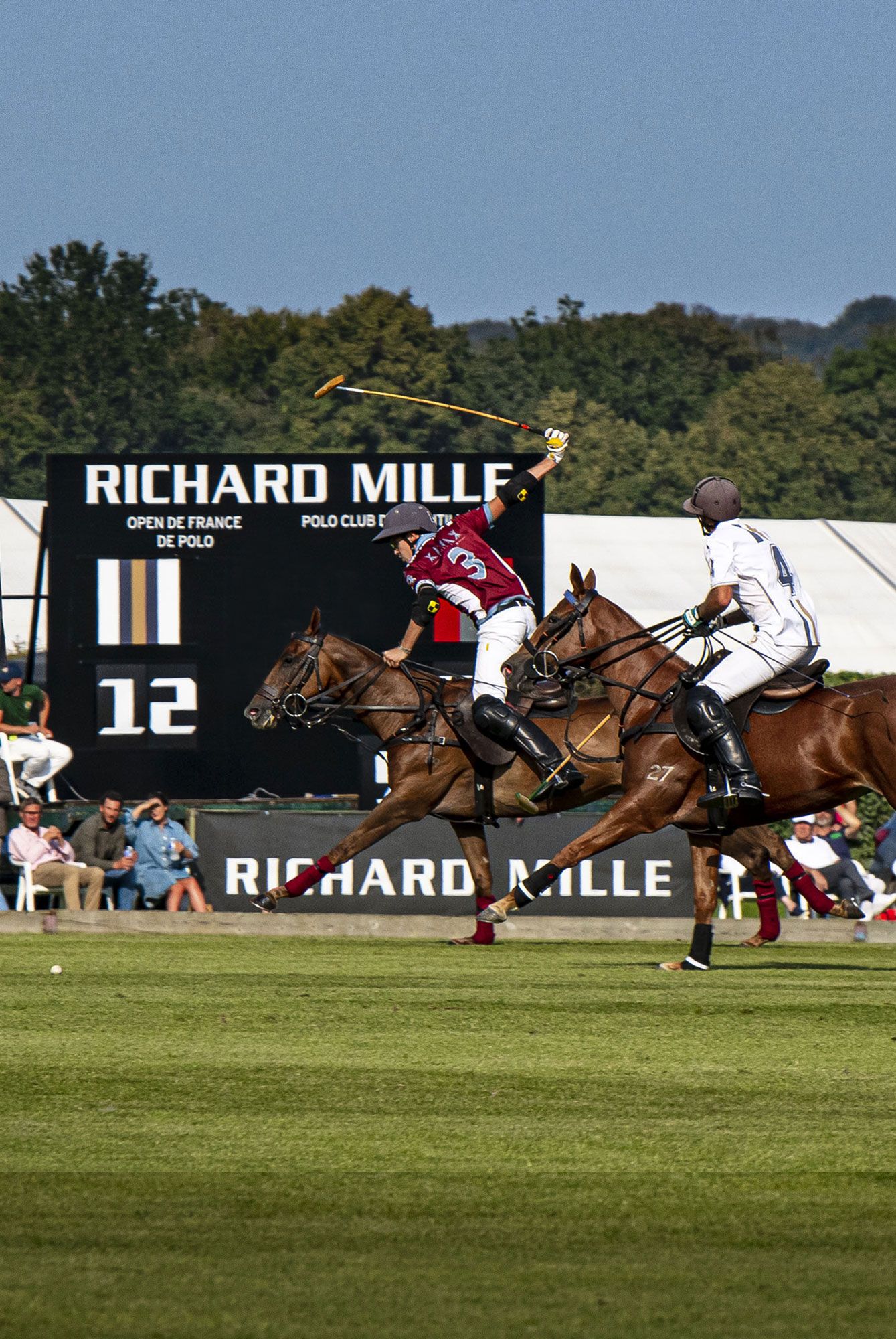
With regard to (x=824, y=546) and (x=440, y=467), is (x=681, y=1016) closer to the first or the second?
(x=440, y=467)

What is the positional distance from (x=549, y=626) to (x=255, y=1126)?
6.21 meters

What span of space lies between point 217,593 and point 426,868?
124 inches

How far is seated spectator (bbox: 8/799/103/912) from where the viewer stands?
53.3 feet

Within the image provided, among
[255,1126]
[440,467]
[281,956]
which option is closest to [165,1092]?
[255,1126]

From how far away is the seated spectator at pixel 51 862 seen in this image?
16250 mm

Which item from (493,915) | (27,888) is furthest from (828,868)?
(493,915)

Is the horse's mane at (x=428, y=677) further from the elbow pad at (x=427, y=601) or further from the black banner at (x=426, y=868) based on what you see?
the black banner at (x=426, y=868)

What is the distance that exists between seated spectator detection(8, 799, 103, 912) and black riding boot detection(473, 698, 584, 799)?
484cm

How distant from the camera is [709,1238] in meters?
4.64

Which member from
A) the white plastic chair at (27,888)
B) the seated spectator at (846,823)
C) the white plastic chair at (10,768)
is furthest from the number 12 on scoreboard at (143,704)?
the seated spectator at (846,823)

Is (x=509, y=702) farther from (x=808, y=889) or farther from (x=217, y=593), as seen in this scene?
(x=217, y=593)

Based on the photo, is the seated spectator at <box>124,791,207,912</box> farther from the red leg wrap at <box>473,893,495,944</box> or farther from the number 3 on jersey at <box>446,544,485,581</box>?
the number 3 on jersey at <box>446,544,485,581</box>

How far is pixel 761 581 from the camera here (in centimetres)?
1084

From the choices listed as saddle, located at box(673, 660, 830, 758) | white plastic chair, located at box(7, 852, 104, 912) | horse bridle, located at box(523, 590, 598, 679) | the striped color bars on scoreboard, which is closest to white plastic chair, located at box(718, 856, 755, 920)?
the striped color bars on scoreboard
